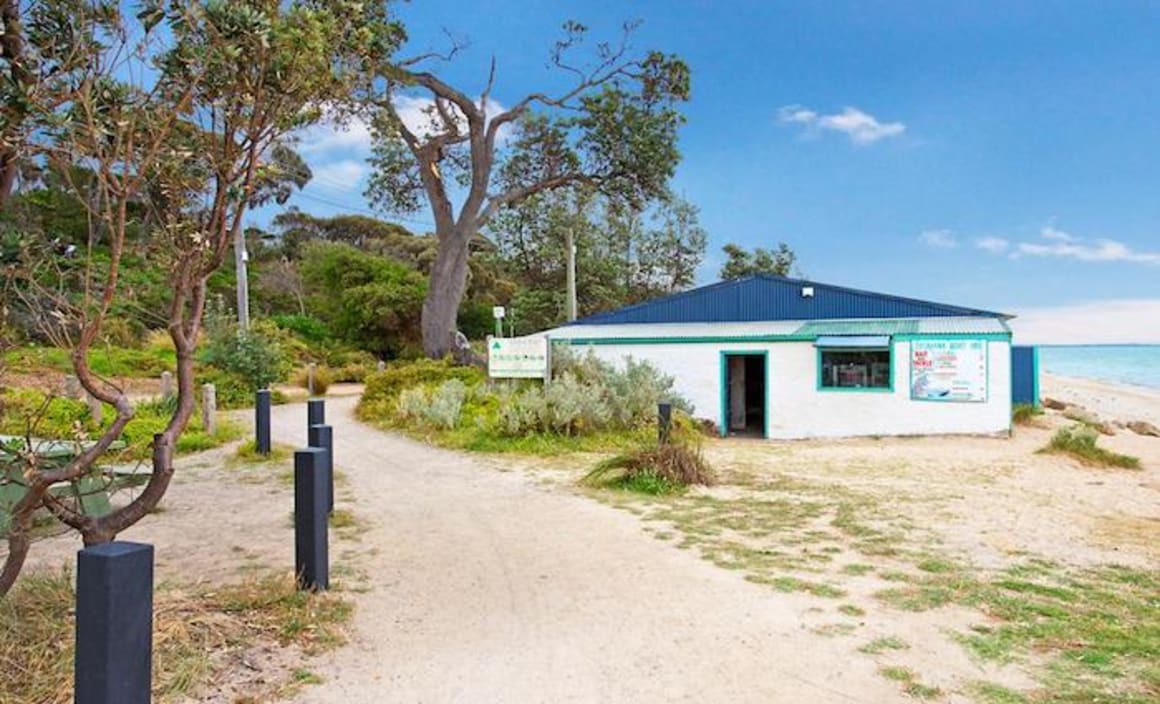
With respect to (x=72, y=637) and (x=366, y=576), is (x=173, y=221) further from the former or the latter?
(x=366, y=576)

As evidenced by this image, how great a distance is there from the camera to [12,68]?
3.22 metres

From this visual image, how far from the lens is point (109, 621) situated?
86.5 inches

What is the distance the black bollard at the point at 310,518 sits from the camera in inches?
173

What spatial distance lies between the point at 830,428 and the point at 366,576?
42.6 feet

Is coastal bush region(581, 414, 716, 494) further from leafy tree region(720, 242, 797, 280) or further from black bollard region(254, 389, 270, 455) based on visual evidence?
leafy tree region(720, 242, 797, 280)

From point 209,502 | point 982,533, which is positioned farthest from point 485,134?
point 982,533

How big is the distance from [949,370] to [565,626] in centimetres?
1330

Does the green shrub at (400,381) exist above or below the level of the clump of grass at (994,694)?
above

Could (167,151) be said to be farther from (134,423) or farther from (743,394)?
(743,394)

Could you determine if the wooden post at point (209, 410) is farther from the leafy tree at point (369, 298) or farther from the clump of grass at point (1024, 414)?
the leafy tree at point (369, 298)

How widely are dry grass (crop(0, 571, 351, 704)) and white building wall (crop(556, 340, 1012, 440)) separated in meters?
13.4

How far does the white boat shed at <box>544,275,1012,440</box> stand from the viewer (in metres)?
15.0

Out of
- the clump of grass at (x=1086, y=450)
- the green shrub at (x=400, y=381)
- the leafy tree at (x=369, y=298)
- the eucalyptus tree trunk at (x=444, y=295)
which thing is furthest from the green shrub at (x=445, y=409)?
the leafy tree at (x=369, y=298)

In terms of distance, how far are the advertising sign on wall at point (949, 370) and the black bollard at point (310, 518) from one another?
13.6 meters
